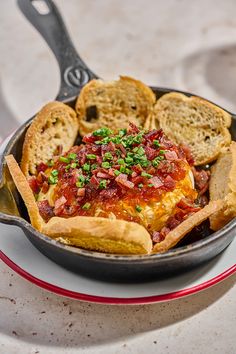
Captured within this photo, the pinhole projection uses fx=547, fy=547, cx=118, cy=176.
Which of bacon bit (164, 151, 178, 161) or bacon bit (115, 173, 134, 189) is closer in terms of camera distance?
bacon bit (115, 173, 134, 189)

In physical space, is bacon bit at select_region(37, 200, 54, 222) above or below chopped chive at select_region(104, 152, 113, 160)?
below

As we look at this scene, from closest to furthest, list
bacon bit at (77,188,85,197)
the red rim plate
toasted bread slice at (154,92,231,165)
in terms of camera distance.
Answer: the red rim plate < bacon bit at (77,188,85,197) < toasted bread slice at (154,92,231,165)

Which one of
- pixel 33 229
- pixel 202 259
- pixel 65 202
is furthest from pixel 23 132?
pixel 202 259

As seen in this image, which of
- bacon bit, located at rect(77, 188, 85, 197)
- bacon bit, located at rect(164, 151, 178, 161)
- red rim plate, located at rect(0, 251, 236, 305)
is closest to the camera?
red rim plate, located at rect(0, 251, 236, 305)

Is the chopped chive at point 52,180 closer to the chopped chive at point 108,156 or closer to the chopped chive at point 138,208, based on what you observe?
the chopped chive at point 108,156

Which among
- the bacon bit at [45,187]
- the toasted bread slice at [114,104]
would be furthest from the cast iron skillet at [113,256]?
the toasted bread slice at [114,104]

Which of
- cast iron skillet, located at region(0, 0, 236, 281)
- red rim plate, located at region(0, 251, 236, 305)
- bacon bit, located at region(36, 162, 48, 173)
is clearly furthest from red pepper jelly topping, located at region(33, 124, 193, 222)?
red rim plate, located at region(0, 251, 236, 305)

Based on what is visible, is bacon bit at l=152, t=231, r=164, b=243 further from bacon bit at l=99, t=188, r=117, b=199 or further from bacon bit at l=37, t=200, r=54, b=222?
bacon bit at l=37, t=200, r=54, b=222
